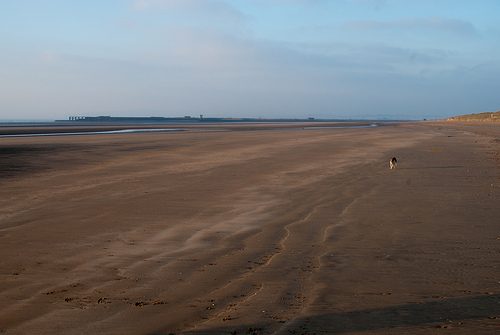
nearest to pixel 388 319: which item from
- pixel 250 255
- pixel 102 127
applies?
pixel 250 255

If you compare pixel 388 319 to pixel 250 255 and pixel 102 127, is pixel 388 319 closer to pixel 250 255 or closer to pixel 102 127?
pixel 250 255

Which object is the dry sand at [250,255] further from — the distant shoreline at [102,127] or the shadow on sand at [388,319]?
the distant shoreline at [102,127]

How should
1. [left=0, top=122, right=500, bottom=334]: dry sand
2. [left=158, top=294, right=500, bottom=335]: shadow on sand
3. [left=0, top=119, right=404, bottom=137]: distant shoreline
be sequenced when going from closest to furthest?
[left=158, top=294, right=500, bottom=335]: shadow on sand → [left=0, top=122, right=500, bottom=334]: dry sand → [left=0, top=119, right=404, bottom=137]: distant shoreline

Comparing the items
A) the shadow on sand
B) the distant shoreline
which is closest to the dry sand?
the shadow on sand

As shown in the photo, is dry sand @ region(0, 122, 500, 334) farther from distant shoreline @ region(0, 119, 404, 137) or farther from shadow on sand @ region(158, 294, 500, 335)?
distant shoreline @ region(0, 119, 404, 137)

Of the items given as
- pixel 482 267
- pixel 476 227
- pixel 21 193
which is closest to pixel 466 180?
pixel 476 227

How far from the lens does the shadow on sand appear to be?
4.23m

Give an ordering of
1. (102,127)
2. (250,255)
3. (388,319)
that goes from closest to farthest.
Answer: (388,319), (250,255), (102,127)

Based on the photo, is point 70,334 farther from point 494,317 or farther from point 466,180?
point 466,180

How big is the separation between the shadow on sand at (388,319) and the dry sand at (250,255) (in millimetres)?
19

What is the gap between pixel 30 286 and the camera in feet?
17.5

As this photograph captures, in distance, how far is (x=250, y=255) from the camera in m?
6.66

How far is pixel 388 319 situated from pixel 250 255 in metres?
2.60

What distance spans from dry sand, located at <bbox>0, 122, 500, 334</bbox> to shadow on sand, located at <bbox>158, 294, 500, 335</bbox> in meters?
0.02
